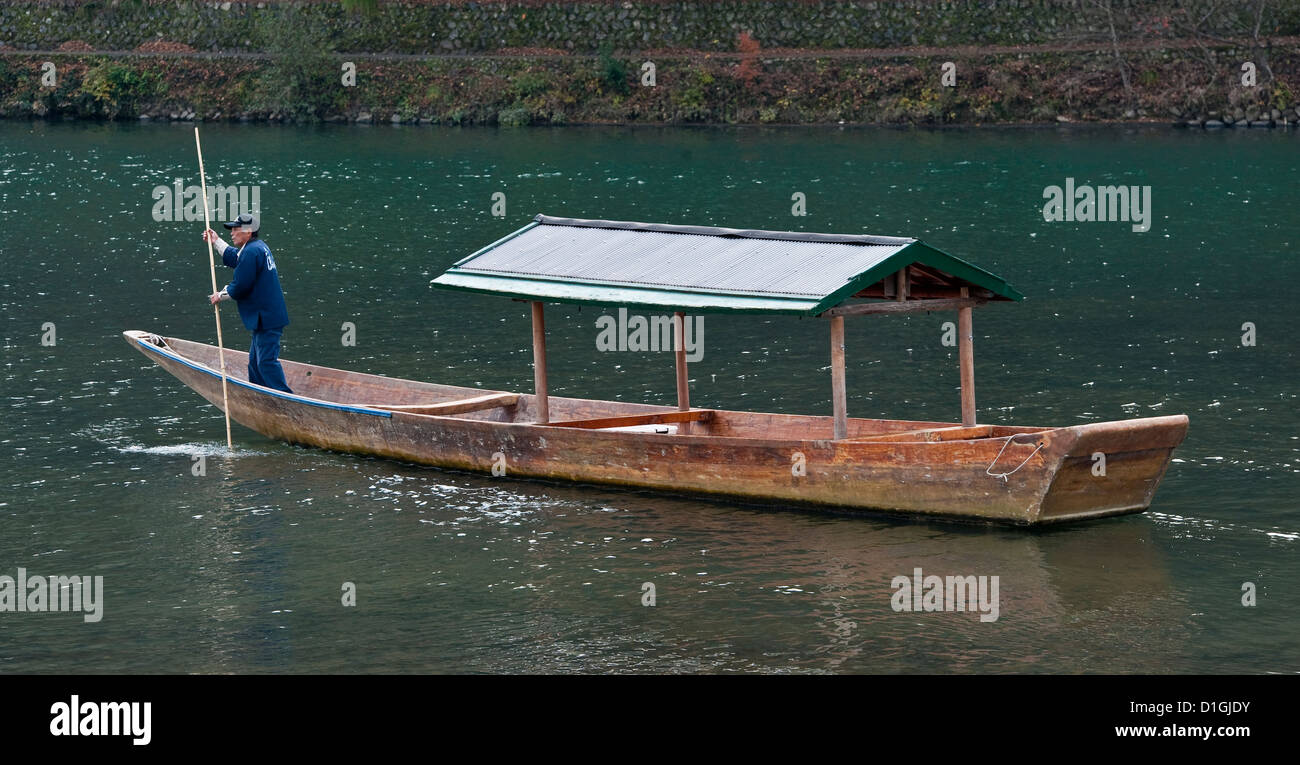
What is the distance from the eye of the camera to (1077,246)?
129 feet

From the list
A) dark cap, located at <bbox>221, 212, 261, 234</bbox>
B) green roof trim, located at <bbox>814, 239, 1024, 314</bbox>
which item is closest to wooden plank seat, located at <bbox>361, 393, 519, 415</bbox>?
dark cap, located at <bbox>221, 212, 261, 234</bbox>

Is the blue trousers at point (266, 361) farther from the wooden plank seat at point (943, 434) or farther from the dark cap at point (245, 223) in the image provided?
the wooden plank seat at point (943, 434)

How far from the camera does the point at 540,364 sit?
21484 millimetres

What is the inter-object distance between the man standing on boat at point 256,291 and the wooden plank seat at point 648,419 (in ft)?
13.6

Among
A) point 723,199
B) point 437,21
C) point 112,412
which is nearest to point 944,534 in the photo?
point 112,412

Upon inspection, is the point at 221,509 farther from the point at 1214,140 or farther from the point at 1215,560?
the point at 1214,140

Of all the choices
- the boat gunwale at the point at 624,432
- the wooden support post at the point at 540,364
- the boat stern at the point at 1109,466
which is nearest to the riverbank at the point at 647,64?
the boat gunwale at the point at 624,432

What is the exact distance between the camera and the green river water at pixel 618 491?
630 inches

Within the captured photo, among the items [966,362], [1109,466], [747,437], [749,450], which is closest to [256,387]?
[747,437]

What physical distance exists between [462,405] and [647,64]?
48.3 meters

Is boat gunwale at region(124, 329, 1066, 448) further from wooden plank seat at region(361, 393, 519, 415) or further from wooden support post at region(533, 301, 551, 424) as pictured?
wooden support post at region(533, 301, 551, 424)

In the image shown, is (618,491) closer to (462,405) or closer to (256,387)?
(462,405)

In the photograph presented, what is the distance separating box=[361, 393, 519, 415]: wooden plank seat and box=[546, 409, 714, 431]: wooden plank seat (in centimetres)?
130
